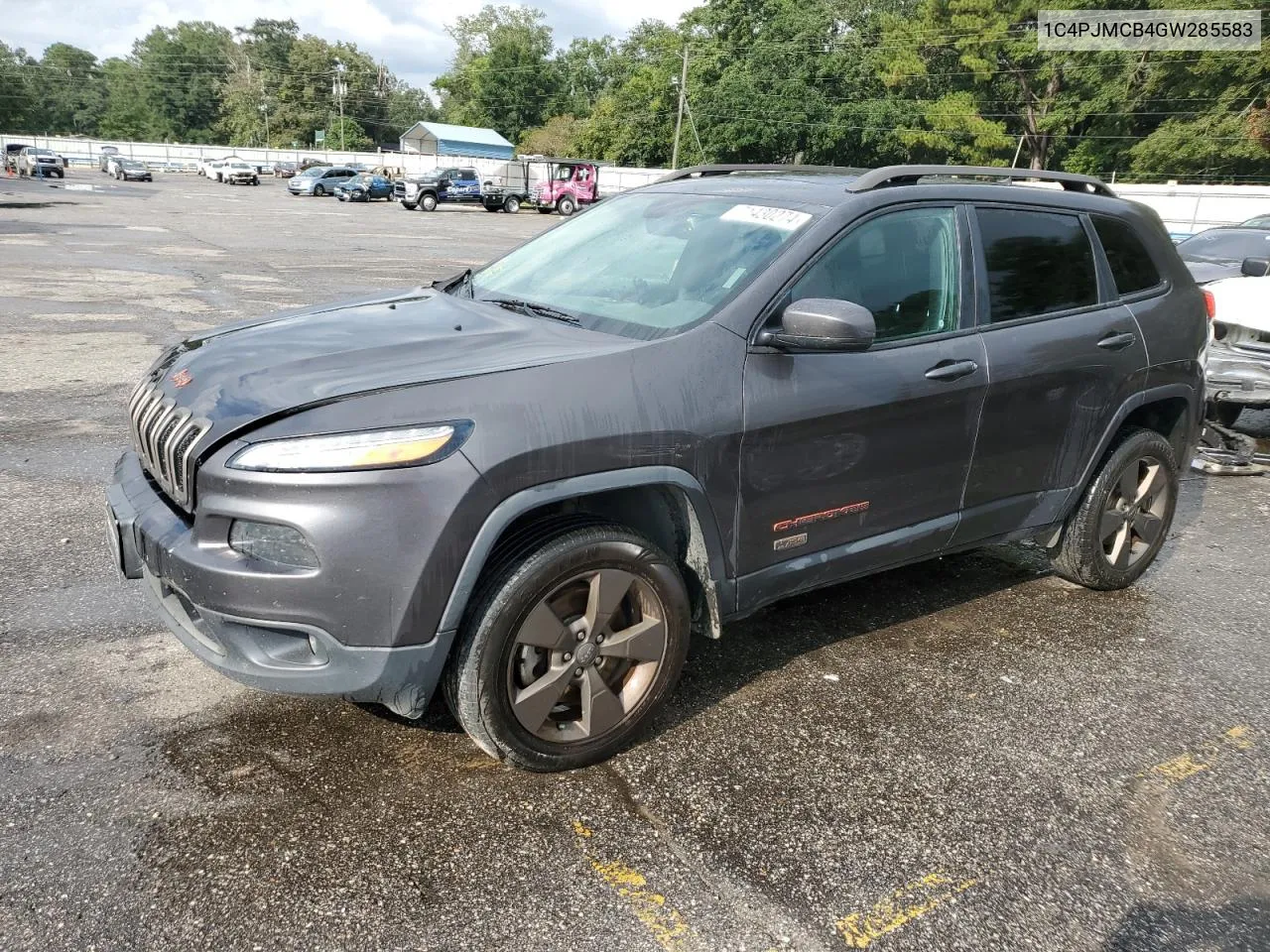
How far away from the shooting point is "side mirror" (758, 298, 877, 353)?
2900 millimetres

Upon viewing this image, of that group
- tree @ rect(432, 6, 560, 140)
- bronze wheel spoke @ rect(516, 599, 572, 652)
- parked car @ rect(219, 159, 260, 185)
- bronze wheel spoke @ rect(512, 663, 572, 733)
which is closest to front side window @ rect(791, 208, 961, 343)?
bronze wheel spoke @ rect(516, 599, 572, 652)

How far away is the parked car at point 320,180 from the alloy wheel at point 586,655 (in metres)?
47.5

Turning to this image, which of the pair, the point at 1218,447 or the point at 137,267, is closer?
the point at 1218,447

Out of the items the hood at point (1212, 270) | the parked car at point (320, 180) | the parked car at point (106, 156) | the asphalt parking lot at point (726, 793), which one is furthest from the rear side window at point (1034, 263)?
the parked car at point (106, 156)

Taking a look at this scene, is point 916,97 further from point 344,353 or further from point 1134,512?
point 344,353

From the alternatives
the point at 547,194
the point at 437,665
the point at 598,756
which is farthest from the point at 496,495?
the point at 547,194

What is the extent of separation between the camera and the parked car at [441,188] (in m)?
40.1

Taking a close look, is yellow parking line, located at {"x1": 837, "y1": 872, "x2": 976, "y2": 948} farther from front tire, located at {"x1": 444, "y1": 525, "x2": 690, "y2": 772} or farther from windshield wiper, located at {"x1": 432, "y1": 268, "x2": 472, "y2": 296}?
windshield wiper, located at {"x1": 432, "y1": 268, "x2": 472, "y2": 296}

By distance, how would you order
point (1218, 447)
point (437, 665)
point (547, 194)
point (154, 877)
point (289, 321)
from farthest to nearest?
point (547, 194)
point (1218, 447)
point (289, 321)
point (437, 665)
point (154, 877)

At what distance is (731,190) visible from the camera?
12.2 feet

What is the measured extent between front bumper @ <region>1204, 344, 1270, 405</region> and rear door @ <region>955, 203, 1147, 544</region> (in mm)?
3325

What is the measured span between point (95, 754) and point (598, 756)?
149 centimetres

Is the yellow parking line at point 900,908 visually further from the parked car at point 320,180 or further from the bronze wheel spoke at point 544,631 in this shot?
the parked car at point 320,180

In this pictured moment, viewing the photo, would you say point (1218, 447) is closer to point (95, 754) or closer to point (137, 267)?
point (95, 754)
